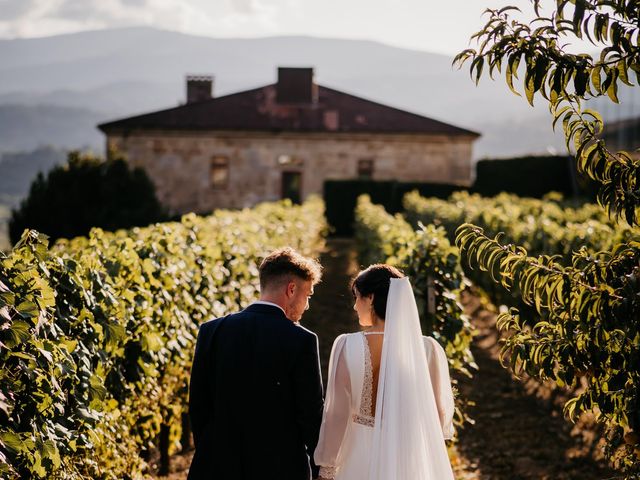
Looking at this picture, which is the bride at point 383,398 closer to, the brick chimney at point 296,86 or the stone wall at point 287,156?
the stone wall at point 287,156

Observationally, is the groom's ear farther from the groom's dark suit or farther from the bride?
the bride

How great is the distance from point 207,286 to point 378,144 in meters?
33.8

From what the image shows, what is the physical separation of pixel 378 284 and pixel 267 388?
73 cm

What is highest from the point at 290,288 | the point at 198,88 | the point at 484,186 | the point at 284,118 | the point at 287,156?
the point at 198,88

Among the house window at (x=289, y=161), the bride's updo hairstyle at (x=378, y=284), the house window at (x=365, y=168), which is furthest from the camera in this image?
the house window at (x=289, y=161)

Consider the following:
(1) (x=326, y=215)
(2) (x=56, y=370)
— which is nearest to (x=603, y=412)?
(2) (x=56, y=370)

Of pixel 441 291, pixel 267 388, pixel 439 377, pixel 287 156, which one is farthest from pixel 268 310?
pixel 287 156

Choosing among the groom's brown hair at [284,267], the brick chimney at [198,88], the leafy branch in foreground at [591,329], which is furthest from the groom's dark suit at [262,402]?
the brick chimney at [198,88]

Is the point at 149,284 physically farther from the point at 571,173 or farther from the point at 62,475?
the point at 571,173

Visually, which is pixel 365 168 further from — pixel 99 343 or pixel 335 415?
pixel 335 415

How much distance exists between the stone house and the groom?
37244mm

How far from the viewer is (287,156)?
4144 cm

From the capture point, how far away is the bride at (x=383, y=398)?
12.7 feet

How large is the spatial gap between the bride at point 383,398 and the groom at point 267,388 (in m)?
0.16
